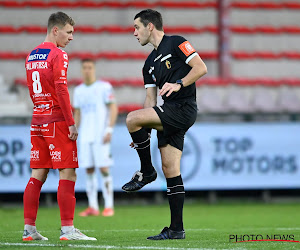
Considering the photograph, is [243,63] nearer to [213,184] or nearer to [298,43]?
[298,43]

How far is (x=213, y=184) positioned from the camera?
1195 centimetres

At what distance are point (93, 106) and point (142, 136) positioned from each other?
4.31 meters

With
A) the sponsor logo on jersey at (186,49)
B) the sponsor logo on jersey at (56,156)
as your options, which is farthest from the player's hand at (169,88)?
the sponsor logo on jersey at (56,156)

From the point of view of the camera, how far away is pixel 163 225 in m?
8.56

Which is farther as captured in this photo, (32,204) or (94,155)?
(94,155)

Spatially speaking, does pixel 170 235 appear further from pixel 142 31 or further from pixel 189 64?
pixel 142 31

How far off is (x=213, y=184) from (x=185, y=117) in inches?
228

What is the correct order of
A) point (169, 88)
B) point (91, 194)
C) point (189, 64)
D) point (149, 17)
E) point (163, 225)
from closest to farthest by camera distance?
1. point (169, 88)
2. point (189, 64)
3. point (149, 17)
4. point (163, 225)
5. point (91, 194)

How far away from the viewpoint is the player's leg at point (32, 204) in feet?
20.9

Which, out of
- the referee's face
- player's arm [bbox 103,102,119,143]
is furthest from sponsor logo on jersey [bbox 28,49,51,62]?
player's arm [bbox 103,102,119,143]

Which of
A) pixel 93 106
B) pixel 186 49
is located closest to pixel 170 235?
pixel 186 49

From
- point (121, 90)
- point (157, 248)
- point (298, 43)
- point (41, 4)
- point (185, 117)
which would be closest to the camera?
point (157, 248)

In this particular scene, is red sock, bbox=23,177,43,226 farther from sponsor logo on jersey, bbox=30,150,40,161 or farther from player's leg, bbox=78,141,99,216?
player's leg, bbox=78,141,99,216

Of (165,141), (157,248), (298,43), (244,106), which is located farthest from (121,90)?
(157,248)
